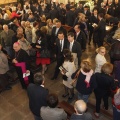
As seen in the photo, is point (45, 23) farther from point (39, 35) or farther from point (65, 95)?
point (65, 95)

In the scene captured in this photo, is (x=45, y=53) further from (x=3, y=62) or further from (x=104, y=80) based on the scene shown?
(x=104, y=80)

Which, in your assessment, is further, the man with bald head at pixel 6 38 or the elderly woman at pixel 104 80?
the man with bald head at pixel 6 38

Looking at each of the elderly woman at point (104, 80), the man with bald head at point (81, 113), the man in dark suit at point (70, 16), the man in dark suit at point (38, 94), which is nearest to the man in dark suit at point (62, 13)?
the man in dark suit at point (70, 16)

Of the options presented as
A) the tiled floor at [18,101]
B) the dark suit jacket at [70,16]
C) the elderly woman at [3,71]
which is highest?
the dark suit jacket at [70,16]

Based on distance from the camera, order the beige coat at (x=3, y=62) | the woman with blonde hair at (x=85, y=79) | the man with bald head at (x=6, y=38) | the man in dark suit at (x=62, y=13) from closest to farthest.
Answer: the woman with blonde hair at (x=85, y=79) → the beige coat at (x=3, y=62) → the man with bald head at (x=6, y=38) → the man in dark suit at (x=62, y=13)

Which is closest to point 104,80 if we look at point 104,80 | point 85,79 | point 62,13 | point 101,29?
point 104,80

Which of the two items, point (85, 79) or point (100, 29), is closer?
point (85, 79)

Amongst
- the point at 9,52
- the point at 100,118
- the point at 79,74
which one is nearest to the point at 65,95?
the point at 100,118

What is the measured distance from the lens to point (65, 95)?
554 centimetres

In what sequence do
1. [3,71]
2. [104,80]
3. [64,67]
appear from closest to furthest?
[104,80]
[64,67]
[3,71]

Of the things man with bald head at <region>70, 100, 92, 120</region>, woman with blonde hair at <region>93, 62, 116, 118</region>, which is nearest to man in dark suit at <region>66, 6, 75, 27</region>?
woman with blonde hair at <region>93, 62, 116, 118</region>

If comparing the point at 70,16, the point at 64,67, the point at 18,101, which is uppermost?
the point at 70,16

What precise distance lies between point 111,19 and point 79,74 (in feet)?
17.8

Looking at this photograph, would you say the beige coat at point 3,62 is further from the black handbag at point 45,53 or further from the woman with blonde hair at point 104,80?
the woman with blonde hair at point 104,80
